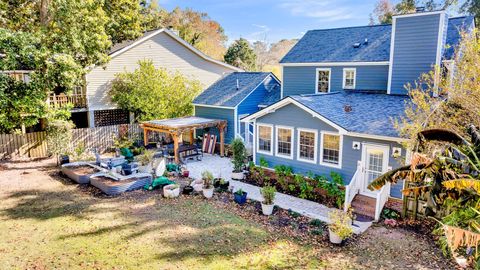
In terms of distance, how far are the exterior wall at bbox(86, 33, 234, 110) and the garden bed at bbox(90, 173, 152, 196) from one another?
9.97m

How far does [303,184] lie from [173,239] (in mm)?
6391

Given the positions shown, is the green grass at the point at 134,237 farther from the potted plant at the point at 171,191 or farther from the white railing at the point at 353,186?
the white railing at the point at 353,186

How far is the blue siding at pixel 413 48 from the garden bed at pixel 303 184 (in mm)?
6646

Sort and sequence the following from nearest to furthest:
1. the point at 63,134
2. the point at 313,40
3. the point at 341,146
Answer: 1. the point at 341,146
2. the point at 63,134
3. the point at 313,40

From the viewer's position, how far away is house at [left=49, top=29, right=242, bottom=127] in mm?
23797

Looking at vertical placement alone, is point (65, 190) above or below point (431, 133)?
below

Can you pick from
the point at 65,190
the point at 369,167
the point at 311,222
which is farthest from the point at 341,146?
the point at 65,190

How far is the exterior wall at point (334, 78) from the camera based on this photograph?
17734mm

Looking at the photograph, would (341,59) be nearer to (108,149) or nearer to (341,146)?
(341,146)

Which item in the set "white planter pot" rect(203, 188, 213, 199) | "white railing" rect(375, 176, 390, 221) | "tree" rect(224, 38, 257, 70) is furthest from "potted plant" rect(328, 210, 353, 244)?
Answer: "tree" rect(224, 38, 257, 70)

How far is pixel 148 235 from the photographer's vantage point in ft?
33.6

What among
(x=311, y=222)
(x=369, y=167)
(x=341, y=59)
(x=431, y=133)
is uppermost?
(x=341, y=59)

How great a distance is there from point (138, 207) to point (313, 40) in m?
16.4

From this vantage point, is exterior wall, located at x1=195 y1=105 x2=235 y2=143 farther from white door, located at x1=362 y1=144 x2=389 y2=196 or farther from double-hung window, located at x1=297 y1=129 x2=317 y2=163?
white door, located at x1=362 y1=144 x2=389 y2=196
